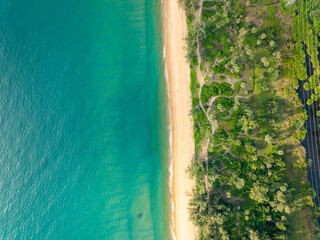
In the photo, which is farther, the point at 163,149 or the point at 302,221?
the point at 163,149

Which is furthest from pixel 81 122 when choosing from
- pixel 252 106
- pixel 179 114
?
pixel 252 106

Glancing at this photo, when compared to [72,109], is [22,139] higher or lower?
lower

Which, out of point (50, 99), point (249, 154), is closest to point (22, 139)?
point (50, 99)

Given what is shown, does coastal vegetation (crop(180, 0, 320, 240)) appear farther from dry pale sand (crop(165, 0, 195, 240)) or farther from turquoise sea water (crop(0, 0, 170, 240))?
turquoise sea water (crop(0, 0, 170, 240))

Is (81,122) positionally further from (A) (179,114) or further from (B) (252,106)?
(B) (252,106)

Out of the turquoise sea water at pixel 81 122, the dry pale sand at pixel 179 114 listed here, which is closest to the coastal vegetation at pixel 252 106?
the dry pale sand at pixel 179 114

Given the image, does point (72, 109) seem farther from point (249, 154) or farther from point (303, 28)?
point (303, 28)
